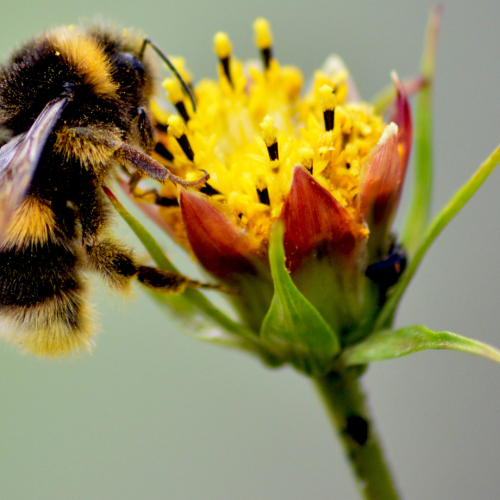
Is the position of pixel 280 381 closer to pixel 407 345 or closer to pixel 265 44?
pixel 265 44

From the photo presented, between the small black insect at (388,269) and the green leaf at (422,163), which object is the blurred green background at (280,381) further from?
the small black insect at (388,269)

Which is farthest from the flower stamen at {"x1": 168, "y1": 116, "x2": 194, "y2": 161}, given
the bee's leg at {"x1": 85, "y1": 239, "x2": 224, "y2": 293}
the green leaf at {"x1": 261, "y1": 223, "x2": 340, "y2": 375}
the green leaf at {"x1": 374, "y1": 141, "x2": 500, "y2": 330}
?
the green leaf at {"x1": 374, "y1": 141, "x2": 500, "y2": 330}

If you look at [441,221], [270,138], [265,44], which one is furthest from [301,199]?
[265,44]

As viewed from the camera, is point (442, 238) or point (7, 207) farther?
point (442, 238)

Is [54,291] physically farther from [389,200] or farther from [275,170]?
[389,200]

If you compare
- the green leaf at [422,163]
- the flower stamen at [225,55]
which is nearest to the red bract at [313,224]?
the green leaf at [422,163]

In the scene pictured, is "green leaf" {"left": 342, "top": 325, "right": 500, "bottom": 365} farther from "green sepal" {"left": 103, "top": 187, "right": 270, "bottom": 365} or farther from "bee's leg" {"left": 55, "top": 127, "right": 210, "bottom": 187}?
"bee's leg" {"left": 55, "top": 127, "right": 210, "bottom": 187}

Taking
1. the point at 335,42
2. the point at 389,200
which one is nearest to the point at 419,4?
the point at 335,42
